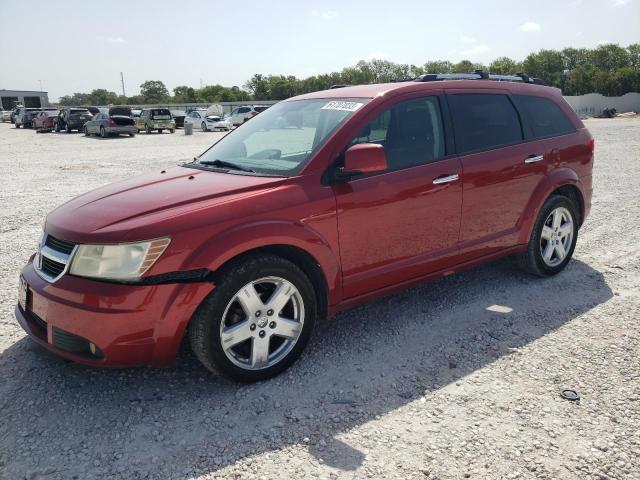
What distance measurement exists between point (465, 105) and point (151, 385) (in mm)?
3177

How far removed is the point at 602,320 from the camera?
3.96m

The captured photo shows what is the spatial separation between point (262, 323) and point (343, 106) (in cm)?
170

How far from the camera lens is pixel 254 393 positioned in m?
3.07

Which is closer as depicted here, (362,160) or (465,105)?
(362,160)

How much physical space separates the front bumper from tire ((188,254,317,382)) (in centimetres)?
11

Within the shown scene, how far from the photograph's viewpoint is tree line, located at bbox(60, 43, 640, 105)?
73.0 meters

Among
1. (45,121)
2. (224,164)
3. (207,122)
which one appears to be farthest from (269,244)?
(45,121)

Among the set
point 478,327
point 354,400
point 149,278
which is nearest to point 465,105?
point 478,327

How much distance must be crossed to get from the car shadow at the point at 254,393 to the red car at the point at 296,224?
0.29m

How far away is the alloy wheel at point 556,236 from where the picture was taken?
4.78 meters

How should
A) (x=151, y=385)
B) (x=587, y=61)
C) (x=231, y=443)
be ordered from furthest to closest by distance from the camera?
(x=587, y=61) < (x=151, y=385) < (x=231, y=443)

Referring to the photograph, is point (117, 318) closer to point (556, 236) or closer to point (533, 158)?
point (533, 158)

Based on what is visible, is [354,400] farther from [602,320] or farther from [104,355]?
[602,320]

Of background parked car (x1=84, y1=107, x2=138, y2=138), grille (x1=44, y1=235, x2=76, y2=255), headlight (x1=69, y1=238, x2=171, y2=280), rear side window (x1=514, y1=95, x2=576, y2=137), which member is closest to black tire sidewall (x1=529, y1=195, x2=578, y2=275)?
rear side window (x1=514, y1=95, x2=576, y2=137)
